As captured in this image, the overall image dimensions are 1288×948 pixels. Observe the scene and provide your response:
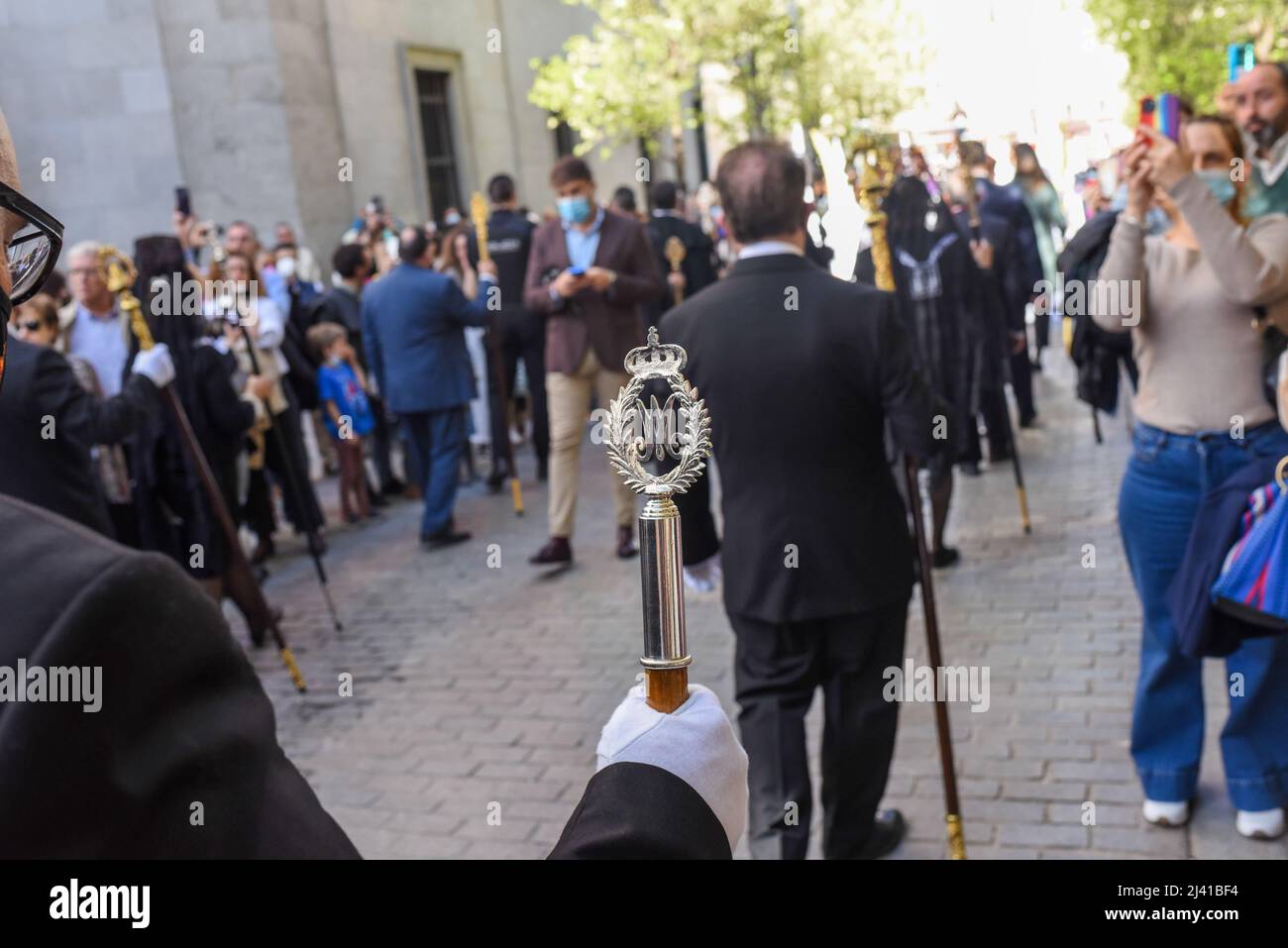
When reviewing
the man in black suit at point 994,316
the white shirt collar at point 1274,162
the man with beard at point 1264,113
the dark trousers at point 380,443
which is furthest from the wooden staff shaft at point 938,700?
the dark trousers at point 380,443

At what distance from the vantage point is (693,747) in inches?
60.2

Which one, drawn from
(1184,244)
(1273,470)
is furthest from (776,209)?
(1273,470)

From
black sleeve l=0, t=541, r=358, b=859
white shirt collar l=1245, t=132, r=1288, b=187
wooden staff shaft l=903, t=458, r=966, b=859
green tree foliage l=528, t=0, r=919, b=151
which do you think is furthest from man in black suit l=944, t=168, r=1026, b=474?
green tree foliage l=528, t=0, r=919, b=151

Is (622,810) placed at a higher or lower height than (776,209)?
lower

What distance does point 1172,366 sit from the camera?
4164 millimetres

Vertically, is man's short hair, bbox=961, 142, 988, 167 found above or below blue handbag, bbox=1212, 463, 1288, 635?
above

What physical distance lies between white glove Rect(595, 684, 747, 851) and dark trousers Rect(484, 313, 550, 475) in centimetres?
950

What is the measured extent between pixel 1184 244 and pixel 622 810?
3.41m

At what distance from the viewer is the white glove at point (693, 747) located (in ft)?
4.96

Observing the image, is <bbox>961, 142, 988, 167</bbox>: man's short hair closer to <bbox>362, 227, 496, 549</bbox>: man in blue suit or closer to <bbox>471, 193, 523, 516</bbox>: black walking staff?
<bbox>471, 193, 523, 516</bbox>: black walking staff

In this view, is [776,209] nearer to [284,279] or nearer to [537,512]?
[537,512]

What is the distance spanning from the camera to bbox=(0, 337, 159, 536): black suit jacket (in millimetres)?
4676
